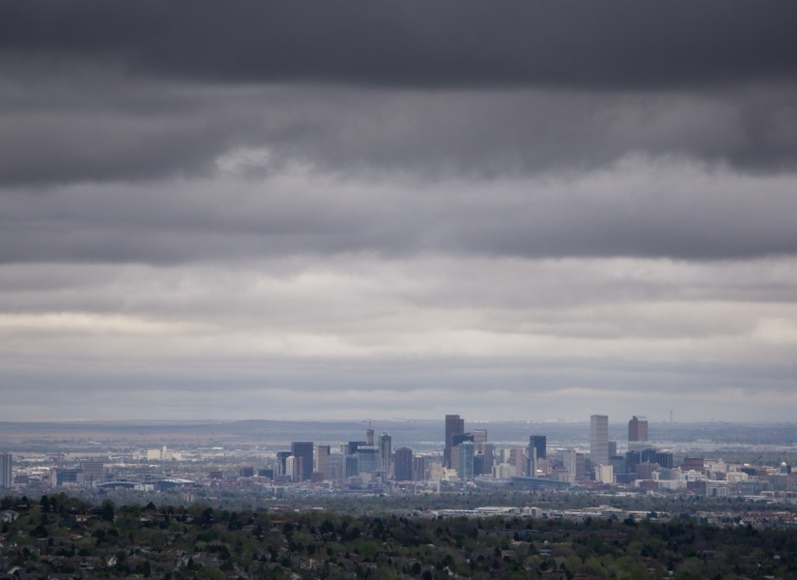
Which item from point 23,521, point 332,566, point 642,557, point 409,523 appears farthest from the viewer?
point 409,523

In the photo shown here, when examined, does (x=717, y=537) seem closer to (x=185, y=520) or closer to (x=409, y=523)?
(x=409, y=523)

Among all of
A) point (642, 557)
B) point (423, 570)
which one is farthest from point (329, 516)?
point (423, 570)

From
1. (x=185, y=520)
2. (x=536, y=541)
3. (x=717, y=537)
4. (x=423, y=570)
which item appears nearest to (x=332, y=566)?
(x=423, y=570)

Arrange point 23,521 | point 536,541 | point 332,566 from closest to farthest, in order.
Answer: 1. point 332,566
2. point 23,521
3. point 536,541

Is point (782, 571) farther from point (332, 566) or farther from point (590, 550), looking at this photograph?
point (332, 566)

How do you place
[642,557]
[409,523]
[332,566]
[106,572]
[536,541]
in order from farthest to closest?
[409,523] → [536,541] → [642,557] → [332,566] → [106,572]

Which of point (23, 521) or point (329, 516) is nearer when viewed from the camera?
point (23, 521)
